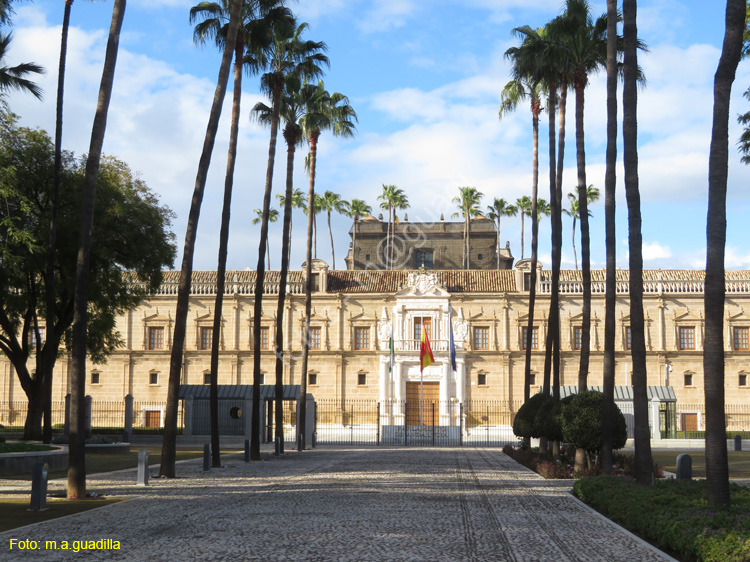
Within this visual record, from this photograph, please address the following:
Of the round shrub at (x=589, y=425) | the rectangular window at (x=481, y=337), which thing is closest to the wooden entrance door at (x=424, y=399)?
the rectangular window at (x=481, y=337)

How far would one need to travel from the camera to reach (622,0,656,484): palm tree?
15.1m

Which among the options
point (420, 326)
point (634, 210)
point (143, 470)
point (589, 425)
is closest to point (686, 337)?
point (420, 326)

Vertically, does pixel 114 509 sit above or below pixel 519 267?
below

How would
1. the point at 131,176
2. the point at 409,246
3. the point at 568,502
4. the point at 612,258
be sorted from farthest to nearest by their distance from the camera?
the point at 409,246
the point at 131,176
the point at 612,258
the point at 568,502

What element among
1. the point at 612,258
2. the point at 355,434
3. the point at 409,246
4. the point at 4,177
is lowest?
the point at 355,434

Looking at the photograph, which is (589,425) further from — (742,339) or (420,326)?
(742,339)

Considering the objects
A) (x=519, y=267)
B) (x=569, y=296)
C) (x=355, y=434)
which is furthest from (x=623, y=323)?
(x=355, y=434)

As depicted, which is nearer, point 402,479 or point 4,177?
point 402,479

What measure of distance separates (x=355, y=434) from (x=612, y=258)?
29254mm

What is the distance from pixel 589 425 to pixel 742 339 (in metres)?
36.2

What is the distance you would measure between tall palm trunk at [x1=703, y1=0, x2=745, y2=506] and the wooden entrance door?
39.2m

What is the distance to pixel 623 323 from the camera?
50.5 metres

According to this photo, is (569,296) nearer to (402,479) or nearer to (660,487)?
(402,479)

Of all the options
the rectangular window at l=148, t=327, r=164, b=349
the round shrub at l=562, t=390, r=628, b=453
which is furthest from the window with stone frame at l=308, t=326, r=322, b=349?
the round shrub at l=562, t=390, r=628, b=453
